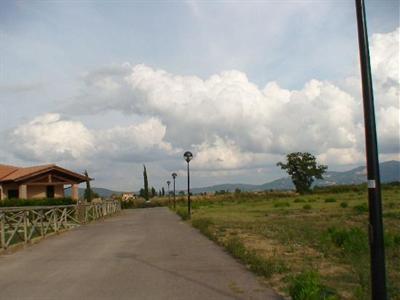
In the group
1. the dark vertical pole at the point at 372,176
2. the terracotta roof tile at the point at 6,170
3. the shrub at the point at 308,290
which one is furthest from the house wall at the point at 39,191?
the dark vertical pole at the point at 372,176

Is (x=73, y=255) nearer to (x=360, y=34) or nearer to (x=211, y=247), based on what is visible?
(x=211, y=247)

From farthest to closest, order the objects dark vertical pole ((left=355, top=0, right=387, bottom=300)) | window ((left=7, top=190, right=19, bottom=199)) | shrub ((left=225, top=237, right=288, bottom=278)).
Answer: window ((left=7, top=190, right=19, bottom=199)), shrub ((left=225, top=237, right=288, bottom=278)), dark vertical pole ((left=355, top=0, right=387, bottom=300))

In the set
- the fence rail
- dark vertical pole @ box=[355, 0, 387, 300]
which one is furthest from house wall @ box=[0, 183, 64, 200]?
dark vertical pole @ box=[355, 0, 387, 300]

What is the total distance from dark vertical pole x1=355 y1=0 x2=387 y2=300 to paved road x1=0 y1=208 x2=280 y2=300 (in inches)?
78.3

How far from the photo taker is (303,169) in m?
93.9

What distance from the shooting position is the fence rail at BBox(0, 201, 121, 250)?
52.3 ft

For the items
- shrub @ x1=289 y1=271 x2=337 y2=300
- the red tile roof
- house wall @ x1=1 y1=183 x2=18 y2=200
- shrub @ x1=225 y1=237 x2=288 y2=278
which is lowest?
shrub @ x1=225 y1=237 x2=288 y2=278

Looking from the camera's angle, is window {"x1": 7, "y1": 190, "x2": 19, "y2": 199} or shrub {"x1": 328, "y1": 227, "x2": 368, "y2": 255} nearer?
shrub {"x1": 328, "y1": 227, "x2": 368, "y2": 255}

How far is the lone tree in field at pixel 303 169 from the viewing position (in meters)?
93.4

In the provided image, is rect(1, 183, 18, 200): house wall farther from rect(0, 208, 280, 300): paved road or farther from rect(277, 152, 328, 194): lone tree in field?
rect(277, 152, 328, 194): lone tree in field

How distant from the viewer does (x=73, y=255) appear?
13703mm

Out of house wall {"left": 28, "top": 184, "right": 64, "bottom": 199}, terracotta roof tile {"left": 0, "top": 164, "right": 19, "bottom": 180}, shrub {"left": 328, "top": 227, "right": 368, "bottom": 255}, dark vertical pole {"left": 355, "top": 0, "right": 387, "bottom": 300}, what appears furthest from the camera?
terracotta roof tile {"left": 0, "top": 164, "right": 19, "bottom": 180}

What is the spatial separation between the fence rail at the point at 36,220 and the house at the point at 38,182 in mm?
8150

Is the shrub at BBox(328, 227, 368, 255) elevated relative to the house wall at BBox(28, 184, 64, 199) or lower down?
lower down
